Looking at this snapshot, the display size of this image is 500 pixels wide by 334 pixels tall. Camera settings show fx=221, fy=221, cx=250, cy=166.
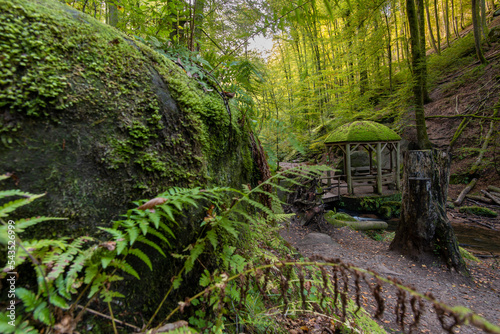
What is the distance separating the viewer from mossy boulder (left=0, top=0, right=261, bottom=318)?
98 centimetres

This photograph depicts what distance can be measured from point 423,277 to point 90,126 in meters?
5.88

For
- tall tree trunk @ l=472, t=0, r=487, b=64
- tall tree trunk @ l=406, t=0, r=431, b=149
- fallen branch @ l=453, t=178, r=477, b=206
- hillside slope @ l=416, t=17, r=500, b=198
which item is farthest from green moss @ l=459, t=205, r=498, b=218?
tall tree trunk @ l=472, t=0, r=487, b=64

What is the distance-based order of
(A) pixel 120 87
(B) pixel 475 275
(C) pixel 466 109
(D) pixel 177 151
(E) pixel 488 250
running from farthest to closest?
1. (C) pixel 466 109
2. (E) pixel 488 250
3. (B) pixel 475 275
4. (D) pixel 177 151
5. (A) pixel 120 87

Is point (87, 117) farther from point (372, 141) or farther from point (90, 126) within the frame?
point (372, 141)

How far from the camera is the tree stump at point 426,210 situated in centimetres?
478

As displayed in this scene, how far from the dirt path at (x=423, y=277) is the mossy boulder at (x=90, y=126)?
8.87 ft

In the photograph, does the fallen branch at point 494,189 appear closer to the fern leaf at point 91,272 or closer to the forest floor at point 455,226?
the forest floor at point 455,226

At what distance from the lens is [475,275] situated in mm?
4551

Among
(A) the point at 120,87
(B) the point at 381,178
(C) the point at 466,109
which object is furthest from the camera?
(C) the point at 466,109

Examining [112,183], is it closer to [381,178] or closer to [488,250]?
[488,250]

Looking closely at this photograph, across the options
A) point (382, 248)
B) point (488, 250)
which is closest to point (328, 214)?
point (382, 248)

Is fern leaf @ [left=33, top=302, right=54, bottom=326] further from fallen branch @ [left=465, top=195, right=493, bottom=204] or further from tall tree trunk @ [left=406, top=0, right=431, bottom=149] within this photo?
fallen branch @ [left=465, top=195, right=493, bottom=204]

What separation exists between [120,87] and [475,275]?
6876 millimetres

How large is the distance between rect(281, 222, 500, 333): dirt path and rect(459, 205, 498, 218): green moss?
4.34m
